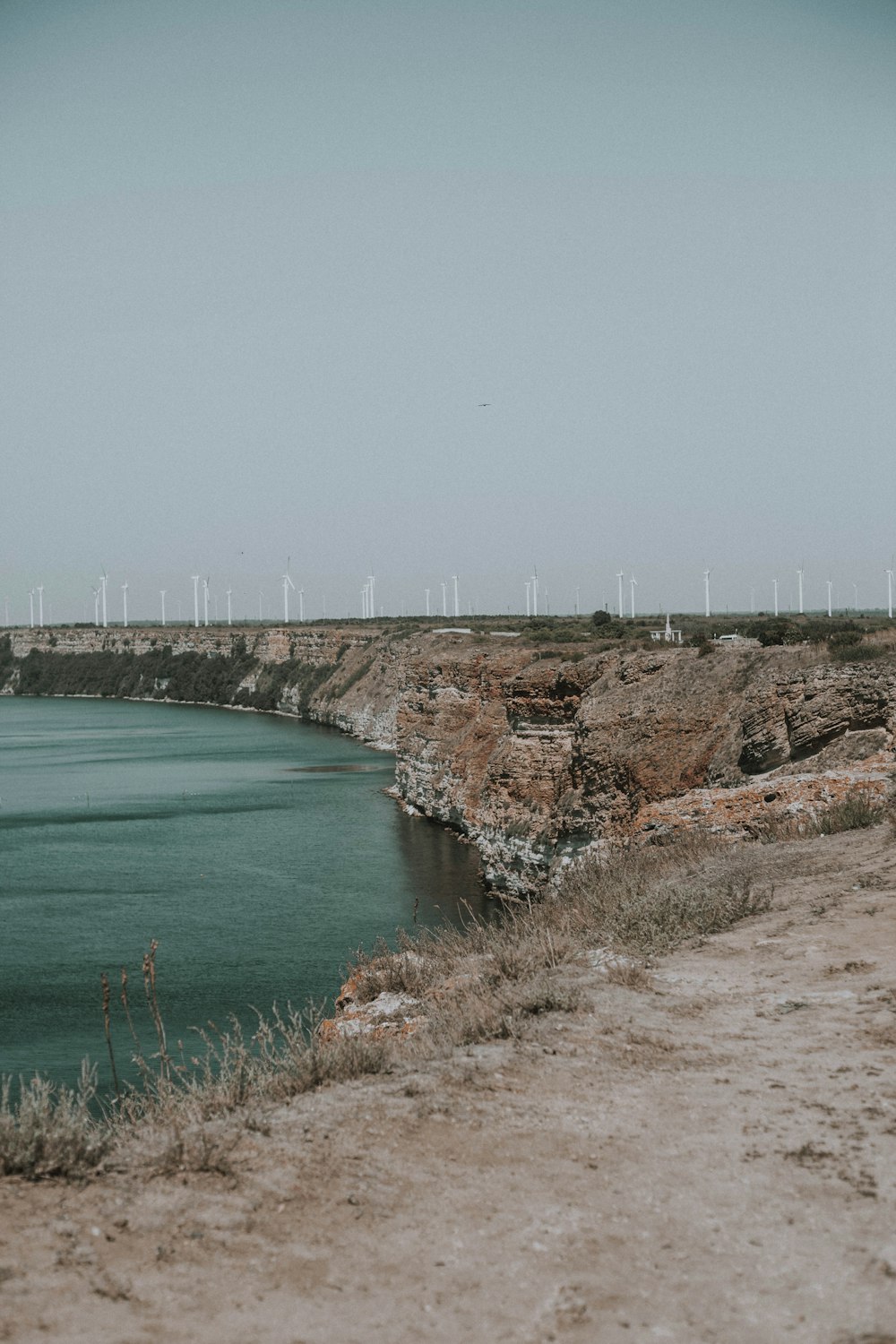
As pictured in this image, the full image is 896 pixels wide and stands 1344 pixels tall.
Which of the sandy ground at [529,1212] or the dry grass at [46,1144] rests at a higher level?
the dry grass at [46,1144]

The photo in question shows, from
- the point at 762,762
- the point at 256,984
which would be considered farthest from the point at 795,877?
the point at 256,984

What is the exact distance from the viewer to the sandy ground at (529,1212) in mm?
4074

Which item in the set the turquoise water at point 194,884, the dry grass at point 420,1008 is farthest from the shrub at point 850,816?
the turquoise water at point 194,884

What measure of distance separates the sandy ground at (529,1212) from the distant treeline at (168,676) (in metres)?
114

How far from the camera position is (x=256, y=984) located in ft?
77.6

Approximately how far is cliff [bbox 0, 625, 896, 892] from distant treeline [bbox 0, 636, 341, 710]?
7076 cm

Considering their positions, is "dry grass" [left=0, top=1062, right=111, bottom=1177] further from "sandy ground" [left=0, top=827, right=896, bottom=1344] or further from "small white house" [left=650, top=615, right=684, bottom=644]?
"small white house" [left=650, top=615, right=684, bottom=644]

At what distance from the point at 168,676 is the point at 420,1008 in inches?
5821

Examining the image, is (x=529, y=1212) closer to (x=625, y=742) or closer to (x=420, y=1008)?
(x=420, y=1008)

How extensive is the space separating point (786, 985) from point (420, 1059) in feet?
10.1

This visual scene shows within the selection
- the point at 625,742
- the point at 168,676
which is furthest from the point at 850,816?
the point at 168,676

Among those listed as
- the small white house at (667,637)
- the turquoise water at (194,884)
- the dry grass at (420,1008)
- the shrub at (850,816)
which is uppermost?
the small white house at (667,637)

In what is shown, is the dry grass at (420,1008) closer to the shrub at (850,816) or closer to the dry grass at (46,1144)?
the dry grass at (46,1144)

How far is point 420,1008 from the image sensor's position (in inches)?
377
